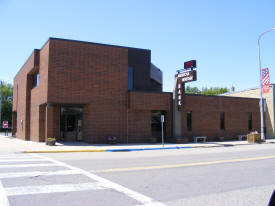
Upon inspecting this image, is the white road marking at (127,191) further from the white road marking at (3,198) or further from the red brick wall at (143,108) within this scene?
the red brick wall at (143,108)

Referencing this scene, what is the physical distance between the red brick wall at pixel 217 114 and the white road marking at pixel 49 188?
19.9 meters

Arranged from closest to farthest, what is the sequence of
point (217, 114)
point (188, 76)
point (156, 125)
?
point (188, 76), point (156, 125), point (217, 114)

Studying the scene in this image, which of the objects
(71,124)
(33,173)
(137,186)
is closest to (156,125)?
(71,124)

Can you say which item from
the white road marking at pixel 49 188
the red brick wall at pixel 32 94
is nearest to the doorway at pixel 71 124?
the red brick wall at pixel 32 94

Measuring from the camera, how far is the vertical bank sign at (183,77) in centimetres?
2380

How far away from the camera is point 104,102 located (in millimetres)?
23266

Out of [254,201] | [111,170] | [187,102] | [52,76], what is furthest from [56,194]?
[187,102]

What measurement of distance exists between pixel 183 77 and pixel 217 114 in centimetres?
693

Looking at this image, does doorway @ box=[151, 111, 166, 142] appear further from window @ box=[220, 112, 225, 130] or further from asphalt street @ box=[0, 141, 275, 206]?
asphalt street @ box=[0, 141, 275, 206]

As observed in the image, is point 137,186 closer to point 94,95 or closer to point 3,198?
point 3,198

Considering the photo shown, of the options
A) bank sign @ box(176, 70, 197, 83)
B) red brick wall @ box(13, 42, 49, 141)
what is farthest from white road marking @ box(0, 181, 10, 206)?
bank sign @ box(176, 70, 197, 83)

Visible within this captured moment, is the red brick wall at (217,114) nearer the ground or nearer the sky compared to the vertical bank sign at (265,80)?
nearer the ground

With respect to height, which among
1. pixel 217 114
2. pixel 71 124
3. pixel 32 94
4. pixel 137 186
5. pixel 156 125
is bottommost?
pixel 137 186

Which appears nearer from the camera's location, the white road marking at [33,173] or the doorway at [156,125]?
the white road marking at [33,173]
